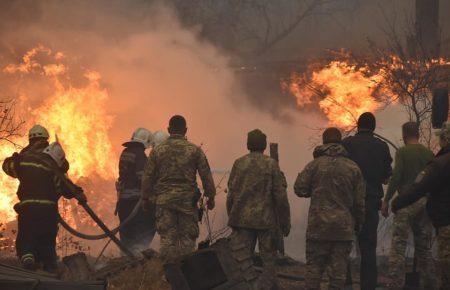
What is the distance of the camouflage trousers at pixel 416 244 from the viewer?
7.85m

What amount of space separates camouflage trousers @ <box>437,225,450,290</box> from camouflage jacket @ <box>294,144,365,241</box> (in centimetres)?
169

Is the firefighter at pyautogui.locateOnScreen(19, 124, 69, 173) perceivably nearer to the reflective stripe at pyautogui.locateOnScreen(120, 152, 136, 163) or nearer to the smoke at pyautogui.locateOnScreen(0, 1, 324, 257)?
the reflective stripe at pyautogui.locateOnScreen(120, 152, 136, 163)

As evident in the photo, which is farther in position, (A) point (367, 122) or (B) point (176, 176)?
(A) point (367, 122)

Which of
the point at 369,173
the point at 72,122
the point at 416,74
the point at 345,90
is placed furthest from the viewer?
the point at 345,90

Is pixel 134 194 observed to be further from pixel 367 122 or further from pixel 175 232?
pixel 367 122

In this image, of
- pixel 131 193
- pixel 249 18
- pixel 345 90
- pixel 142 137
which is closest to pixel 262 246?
pixel 131 193

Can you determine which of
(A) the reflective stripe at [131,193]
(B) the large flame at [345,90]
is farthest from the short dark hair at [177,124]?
(B) the large flame at [345,90]

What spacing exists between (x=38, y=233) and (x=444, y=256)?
4594 mm

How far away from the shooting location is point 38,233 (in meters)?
7.63

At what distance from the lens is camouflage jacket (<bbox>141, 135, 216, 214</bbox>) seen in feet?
25.3

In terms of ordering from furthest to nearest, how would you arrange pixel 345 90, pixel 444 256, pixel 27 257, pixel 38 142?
pixel 345 90 < pixel 38 142 < pixel 27 257 < pixel 444 256

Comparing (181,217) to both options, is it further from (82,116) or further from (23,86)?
(23,86)

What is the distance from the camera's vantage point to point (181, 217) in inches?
306

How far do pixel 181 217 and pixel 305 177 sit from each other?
1626 millimetres
